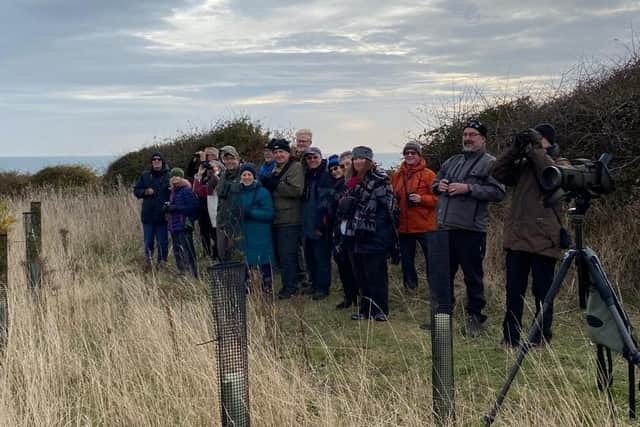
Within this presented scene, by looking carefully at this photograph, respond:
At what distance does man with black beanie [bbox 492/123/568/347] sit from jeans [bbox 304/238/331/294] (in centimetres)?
289

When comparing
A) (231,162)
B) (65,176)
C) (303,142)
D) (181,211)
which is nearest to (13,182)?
(65,176)

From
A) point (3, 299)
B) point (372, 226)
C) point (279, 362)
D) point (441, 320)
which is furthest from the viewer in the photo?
point (372, 226)

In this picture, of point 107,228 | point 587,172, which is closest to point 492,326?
point 587,172

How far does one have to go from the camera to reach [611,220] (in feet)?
26.5

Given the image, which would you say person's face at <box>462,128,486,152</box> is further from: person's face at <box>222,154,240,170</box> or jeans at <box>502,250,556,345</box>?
person's face at <box>222,154,240,170</box>

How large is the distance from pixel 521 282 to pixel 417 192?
2.09 metres

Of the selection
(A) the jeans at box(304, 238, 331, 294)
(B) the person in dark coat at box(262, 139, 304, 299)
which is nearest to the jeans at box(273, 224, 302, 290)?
(B) the person in dark coat at box(262, 139, 304, 299)

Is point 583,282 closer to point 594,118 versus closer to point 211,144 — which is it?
point 594,118

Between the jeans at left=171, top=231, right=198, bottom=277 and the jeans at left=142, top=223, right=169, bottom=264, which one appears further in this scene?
the jeans at left=142, top=223, right=169, bottom=264

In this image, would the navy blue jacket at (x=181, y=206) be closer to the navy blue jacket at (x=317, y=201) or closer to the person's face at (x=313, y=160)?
the navy blue jacket at (x=317, y=201)

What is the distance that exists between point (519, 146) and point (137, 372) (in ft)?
10.8

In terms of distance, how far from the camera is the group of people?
5605 mm

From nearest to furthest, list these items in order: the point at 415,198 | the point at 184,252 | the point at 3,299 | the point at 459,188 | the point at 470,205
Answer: the point at 3,299
the point at 459,188
the point at 470,205
the point at 415,198
the point at 184,252

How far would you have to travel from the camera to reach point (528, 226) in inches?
217
